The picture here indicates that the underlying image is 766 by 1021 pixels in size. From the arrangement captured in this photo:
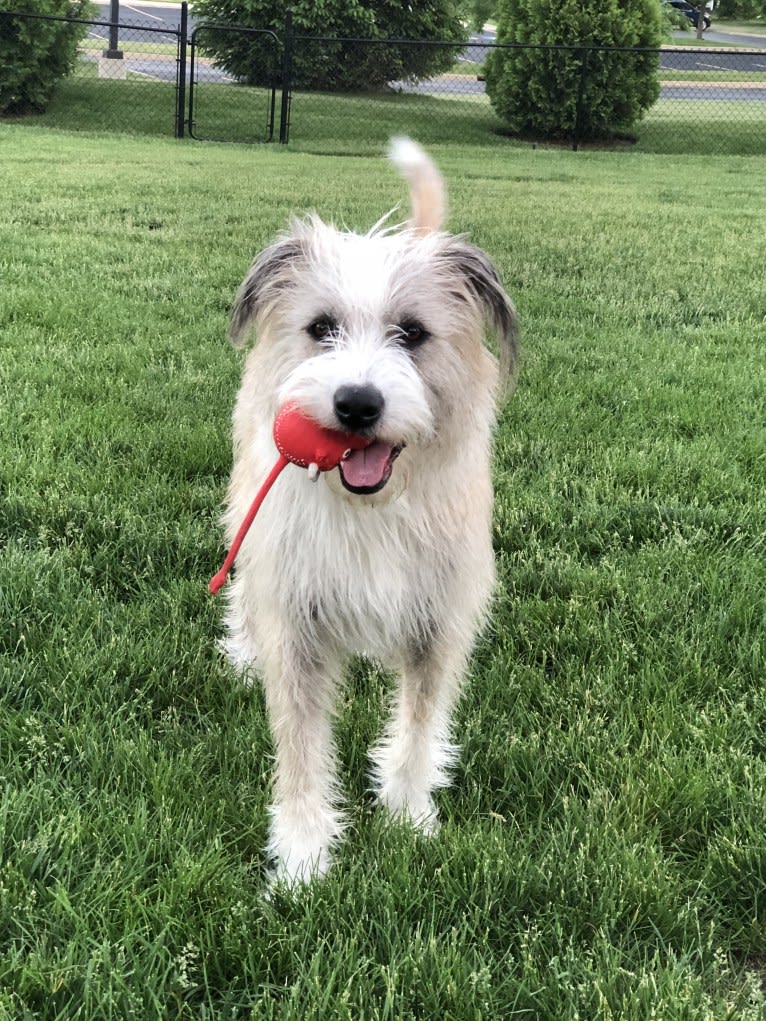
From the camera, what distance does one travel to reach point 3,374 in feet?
14.9

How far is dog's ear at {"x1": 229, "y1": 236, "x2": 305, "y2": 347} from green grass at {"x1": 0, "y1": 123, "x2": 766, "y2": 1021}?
1.13 m

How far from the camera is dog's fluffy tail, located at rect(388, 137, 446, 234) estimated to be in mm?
2631

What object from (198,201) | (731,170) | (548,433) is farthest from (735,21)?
(548,433)

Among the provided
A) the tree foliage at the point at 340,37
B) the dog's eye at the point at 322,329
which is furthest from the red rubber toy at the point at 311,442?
the tree foliage at the point at 340,37

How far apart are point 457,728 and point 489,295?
1.24 metres

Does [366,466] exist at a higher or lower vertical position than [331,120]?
lower

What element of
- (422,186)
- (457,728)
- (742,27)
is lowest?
(457,728)

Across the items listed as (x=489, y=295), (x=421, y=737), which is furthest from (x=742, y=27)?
(x=421, y=737)

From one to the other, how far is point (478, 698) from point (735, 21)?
2565 inches

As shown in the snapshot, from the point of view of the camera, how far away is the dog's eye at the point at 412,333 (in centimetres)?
202

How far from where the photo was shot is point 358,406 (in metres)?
1.76

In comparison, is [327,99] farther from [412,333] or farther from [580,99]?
[412,333]

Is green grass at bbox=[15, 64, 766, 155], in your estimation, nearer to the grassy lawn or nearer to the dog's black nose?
the dog's black nose

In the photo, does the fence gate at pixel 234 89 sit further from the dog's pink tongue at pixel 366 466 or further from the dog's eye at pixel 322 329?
the dog's pink tongue at pixel 366 466
